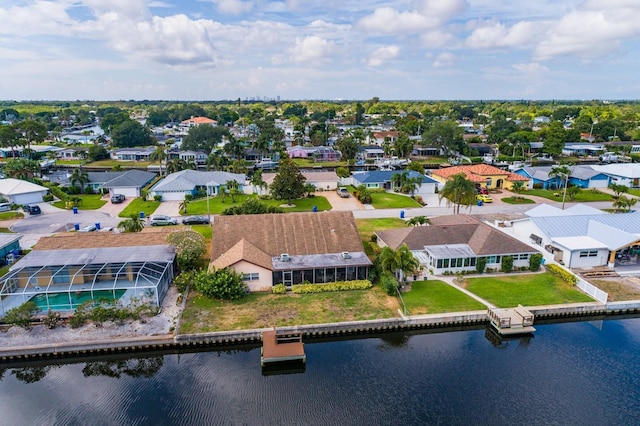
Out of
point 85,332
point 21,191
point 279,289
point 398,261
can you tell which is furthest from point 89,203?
point 398,261

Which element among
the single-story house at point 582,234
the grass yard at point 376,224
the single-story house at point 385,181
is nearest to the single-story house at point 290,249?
the grass yard at point 376,224

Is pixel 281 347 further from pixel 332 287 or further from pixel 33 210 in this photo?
pixel 33 210

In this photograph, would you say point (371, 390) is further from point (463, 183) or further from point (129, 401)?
point (463, 183)

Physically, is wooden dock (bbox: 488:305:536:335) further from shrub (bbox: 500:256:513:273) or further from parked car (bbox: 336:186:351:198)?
parked car (bbox: 336:186:351:198)

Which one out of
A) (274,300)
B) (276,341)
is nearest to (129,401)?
(276,341)

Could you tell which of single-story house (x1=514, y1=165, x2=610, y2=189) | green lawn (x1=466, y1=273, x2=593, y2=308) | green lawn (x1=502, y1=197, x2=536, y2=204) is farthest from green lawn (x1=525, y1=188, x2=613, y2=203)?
green lawn (x1=466, y1=273, x2=593, y2=308)

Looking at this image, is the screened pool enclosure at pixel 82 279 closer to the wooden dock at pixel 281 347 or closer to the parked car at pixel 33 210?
the wooden dock at pixel 281 347

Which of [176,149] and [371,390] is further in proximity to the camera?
[176,149]
